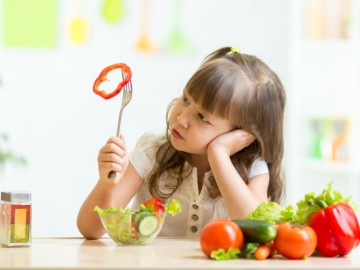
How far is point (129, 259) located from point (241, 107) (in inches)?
26.9

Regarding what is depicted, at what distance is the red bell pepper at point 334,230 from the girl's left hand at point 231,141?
0.46 metres

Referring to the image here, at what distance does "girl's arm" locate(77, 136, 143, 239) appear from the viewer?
1.92 metres

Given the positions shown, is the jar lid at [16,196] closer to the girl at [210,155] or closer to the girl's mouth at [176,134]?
the girl at [210,155]

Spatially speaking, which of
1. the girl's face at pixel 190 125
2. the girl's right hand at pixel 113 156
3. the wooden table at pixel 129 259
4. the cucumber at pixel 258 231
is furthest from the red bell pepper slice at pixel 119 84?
the cucumber at pixel 258 231

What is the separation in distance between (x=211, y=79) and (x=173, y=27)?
266 cm

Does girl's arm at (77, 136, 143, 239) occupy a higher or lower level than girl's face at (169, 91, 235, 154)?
lower

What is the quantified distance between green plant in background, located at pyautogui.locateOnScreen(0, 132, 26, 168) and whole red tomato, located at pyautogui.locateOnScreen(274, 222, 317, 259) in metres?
3.09

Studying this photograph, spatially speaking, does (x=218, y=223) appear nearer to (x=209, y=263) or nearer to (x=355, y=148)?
(x=209, y=263)

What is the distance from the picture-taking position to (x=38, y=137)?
4.63m

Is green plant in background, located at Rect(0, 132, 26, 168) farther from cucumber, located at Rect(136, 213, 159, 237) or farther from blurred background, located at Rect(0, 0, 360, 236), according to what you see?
cucumber, located at Rect(136, 213, 159, 237)

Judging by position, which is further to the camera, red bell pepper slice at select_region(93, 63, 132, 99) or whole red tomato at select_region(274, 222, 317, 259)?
red bell pepper slice at select_region(93, 63, 132, 99)

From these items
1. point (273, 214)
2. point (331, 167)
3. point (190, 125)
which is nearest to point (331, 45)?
point (331, 167)

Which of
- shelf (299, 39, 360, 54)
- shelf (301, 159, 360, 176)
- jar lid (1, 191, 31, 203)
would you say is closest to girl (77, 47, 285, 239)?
jar lid (1, 191, 31, 203)

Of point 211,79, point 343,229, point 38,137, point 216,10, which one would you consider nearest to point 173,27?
point 216,10
